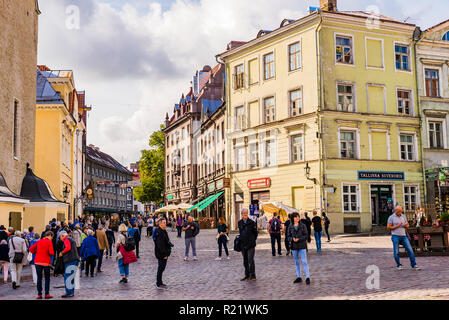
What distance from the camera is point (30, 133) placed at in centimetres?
2930

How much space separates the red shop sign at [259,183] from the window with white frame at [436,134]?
1227 cm

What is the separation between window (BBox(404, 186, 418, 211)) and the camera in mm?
36406

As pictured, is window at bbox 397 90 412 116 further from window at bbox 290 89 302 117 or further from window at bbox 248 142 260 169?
window at bbox 248 142 260 169

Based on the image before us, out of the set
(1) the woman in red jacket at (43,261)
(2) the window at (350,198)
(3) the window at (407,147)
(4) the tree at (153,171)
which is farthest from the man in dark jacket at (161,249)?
(4) the tree at (153,171)

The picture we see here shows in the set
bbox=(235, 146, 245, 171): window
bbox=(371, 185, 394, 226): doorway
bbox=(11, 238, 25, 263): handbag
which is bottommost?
bbox=(11, 238, 25, 263): handbag

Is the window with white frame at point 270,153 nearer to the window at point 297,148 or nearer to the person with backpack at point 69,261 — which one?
the window at point 297,148

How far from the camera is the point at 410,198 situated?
36.6 meters

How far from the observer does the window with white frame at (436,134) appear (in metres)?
38.0

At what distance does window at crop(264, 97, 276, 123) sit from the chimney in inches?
299

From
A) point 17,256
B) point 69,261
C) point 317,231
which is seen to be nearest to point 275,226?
point 317,231

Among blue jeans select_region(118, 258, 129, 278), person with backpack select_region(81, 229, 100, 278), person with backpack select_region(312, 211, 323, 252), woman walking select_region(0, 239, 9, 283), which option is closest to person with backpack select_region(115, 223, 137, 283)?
blue jeans select_region(118, 258, 129, 278)

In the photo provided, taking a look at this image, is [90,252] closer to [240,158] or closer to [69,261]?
[69,261]
